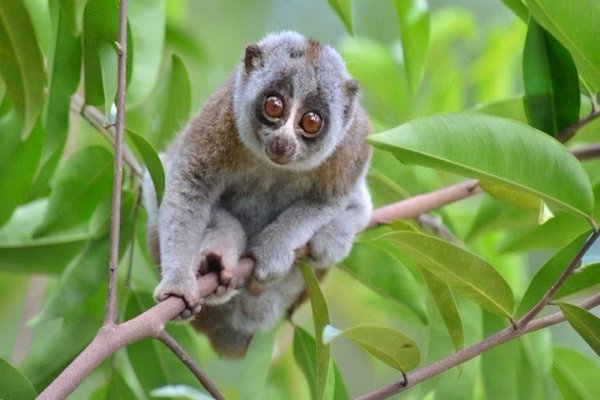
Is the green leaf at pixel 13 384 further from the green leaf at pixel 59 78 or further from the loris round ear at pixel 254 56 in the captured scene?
the loris round ear at pixel 254 56

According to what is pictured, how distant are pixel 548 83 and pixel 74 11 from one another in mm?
1284

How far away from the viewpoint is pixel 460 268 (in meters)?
2.07

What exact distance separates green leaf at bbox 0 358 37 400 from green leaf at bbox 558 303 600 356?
120 centimetres

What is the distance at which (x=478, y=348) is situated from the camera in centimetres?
202

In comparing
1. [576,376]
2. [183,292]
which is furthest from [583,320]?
[183,292]

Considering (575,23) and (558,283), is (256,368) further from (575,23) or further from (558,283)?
(575,23)

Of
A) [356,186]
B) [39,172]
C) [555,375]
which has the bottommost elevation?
[555,375]

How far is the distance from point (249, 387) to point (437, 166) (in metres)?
0.83

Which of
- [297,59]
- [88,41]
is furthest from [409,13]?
[88,41]

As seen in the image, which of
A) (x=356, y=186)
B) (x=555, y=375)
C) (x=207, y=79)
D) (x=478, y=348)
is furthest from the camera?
(x=207, y=79)

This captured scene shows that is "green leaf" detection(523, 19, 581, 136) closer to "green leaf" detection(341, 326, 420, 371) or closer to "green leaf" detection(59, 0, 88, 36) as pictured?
"green leaf" detection(341, 326, 420, 371)

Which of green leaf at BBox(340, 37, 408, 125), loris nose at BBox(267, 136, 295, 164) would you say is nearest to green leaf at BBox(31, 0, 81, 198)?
loris nose at BBox(267, 136, 295, 164)

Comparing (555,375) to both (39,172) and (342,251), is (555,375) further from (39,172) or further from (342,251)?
(39,172)

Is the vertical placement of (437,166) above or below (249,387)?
above
